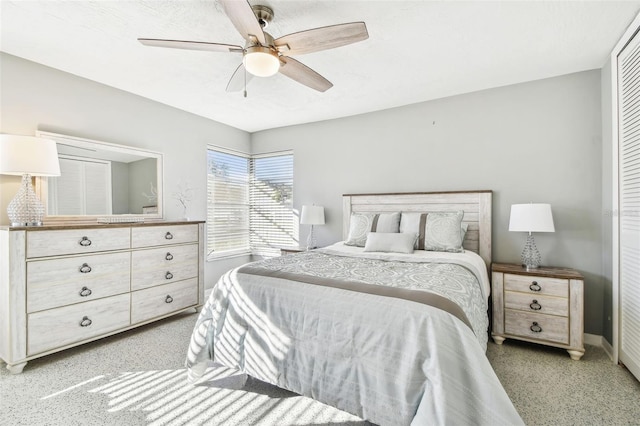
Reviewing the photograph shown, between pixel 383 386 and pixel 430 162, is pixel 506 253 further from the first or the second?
pixel 383 386

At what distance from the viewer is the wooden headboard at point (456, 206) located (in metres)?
3.08

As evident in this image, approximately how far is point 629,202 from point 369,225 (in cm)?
207

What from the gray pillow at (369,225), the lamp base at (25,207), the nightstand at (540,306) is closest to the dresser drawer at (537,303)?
the nightstand at (540,306)

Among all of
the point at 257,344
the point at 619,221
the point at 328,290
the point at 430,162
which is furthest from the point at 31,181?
the point at 619,221

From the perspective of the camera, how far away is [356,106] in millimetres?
3635

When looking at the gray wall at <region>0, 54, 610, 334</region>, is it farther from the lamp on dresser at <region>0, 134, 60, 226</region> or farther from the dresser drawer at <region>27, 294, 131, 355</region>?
the dresser drawer at <region>27, 294, 131, 355</region>

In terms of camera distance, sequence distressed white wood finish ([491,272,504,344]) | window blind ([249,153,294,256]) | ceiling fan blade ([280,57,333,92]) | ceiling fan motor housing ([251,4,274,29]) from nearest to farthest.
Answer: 1. ceiling fan motor housing ([251,4,274,29])
2. ceiling fan blade ([280,57,333,92])
3. distressed white wood finish ([491,272,504,344])
4. window blind ([249,153,294,256])

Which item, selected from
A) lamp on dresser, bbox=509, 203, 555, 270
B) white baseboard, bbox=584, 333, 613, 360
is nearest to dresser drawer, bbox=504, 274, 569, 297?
lamp on dresser, bbox=509, 203, 555, 270

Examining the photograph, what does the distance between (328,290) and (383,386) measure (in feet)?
1.74

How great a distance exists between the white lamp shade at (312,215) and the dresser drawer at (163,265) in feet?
4.52

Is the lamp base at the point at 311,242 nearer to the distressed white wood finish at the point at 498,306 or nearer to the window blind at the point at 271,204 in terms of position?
the window blind at the point at 271,204

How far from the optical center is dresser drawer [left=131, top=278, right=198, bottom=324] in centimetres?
287

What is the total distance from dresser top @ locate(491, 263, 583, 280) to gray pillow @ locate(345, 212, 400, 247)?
3.38ft

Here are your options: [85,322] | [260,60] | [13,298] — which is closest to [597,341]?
[260,60]
